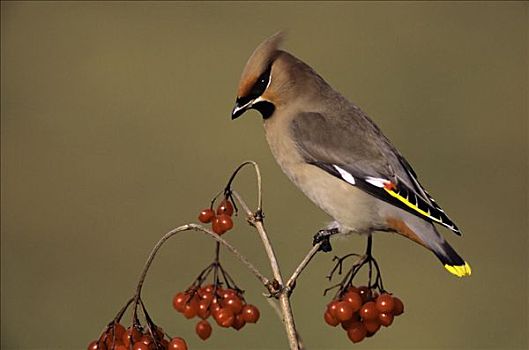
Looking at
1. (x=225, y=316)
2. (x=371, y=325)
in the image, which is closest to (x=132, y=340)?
(x=225, y=316)

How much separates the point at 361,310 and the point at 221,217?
331 millimetres

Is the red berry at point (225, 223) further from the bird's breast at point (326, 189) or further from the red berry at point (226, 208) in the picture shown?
the bird's breast at point (326, 189)

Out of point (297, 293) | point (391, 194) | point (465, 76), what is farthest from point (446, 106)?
point (391, 194)

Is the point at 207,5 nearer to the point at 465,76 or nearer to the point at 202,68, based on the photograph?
the point at 202,68

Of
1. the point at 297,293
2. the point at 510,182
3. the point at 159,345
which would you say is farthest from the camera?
the point at 510,182

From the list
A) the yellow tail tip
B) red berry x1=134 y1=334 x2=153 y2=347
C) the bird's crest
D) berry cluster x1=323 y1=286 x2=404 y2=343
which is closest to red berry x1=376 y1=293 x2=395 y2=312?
berry cluster x1=323 y1=286 x2=404 y2=343

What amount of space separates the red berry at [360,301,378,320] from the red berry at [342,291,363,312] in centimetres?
1

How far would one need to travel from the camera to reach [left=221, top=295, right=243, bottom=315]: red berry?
223cm

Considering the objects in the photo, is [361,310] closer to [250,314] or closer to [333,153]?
[250,314]

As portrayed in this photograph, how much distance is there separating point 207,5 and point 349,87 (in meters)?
2.14

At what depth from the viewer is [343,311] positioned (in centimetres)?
216

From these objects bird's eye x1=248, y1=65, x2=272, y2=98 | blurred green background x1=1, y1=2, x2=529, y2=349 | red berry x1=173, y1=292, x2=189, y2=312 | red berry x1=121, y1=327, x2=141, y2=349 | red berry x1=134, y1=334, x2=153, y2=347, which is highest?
blurred green background x1=1, y1=2, x2=529, y2=349

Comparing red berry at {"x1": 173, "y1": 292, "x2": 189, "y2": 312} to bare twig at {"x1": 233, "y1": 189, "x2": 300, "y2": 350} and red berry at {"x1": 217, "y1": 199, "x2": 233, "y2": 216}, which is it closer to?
red berry at {"x1": 217, "y1": 199, "x2": 233, "y2": 216}

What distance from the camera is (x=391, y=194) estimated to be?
260 centimetres
